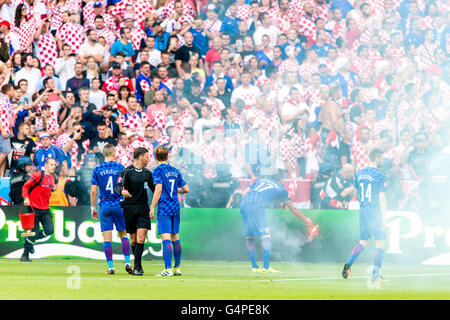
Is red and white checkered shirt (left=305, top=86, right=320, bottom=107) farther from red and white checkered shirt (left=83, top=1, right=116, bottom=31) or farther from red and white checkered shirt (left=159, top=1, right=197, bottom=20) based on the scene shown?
red and white checkered shirt (left=83, top=1, right=116, bottom=31)

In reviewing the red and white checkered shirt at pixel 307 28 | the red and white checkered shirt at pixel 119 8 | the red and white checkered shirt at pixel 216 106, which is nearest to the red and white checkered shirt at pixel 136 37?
the red and white checkered shirt at pixel 119 8

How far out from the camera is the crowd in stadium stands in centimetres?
1828

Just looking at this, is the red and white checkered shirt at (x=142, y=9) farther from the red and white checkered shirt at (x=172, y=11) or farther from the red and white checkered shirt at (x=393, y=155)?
the red and white checkered shirt at (x=393, y=155)

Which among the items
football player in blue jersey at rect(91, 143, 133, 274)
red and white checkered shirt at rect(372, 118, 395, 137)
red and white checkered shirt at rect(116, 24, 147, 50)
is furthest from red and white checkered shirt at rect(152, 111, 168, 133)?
football player in blue jersey at rect(91, 143, 133, 274)

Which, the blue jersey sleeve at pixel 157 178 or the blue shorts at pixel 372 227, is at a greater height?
the blue jersey sleeve at pixel 157 178

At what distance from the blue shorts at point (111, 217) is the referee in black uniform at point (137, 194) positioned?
44 cm

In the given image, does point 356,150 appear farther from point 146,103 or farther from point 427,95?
point 146,103

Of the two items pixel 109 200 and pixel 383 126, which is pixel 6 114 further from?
pixel 383 126

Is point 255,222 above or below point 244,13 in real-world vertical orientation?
below

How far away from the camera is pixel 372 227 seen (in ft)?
43.4

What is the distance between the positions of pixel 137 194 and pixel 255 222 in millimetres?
2176

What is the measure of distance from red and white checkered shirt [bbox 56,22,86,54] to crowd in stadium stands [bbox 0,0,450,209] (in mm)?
31

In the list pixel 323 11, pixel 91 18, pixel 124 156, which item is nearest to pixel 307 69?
pixel 323 11

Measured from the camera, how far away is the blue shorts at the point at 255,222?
47.5ft
